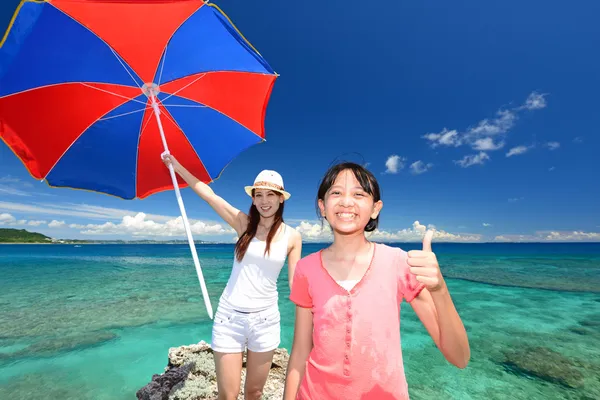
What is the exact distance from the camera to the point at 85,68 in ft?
9.80

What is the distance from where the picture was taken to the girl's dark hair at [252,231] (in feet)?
9.21

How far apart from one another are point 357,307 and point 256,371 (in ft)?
6.08

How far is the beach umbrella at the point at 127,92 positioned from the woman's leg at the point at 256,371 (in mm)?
625

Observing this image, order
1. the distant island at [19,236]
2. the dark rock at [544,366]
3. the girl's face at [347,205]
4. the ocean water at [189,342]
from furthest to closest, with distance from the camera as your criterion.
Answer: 1. the distant island at [19,236]
2. the dark rock at [544,366]
3. the ocean water at [189,342]
4. the girl's face at [347,205]

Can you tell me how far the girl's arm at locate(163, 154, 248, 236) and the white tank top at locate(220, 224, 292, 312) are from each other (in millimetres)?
290

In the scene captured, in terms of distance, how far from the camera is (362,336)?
1.45 metres

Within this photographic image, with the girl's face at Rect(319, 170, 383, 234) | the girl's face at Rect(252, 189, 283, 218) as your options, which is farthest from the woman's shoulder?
the girl's face at Rect(252, 189, 283, 218)

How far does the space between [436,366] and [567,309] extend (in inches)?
483

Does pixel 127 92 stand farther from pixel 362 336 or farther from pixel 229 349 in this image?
pixel 362 336

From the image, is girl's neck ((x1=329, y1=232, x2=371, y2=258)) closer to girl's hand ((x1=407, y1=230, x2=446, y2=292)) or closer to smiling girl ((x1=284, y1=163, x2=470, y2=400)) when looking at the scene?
smiling girl ((x1=284, y1=163, x2=470, y2=400))

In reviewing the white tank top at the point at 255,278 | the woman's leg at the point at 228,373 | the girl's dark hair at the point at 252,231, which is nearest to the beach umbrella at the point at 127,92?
the white tank top at the point at 255,278

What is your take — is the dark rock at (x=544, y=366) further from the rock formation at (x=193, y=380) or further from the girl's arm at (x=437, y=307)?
the girl's arm at (x=437, y=307)

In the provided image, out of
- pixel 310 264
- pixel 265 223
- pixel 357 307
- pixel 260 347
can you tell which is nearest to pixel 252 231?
pixel 265 223

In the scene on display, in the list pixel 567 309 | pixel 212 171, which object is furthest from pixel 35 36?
pixel 567 309
